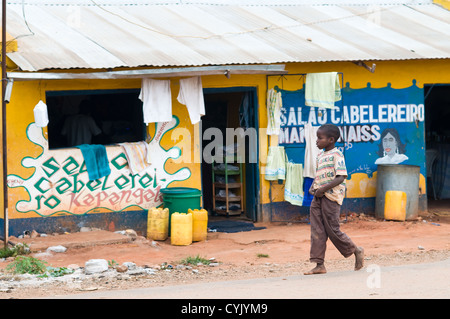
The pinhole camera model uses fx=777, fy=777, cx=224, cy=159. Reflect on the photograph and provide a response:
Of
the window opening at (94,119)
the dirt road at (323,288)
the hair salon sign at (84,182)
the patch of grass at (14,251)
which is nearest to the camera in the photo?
the dirt road at (323,288)

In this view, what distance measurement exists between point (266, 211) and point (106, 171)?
2.73 m

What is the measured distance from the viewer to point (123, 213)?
37.2ft

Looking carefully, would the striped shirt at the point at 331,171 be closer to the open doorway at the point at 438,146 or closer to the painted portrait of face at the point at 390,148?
the painted portrait of face at the point at 390,148

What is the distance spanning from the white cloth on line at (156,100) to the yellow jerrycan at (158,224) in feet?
4.27

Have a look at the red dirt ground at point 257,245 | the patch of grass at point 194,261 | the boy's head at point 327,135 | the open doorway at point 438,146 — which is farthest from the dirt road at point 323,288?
the open doorway at point 438,146

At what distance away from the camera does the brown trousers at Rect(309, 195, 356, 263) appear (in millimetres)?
7840

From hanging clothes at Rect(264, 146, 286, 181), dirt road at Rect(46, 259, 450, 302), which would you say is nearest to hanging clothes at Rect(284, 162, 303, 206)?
hanging clothes at Rect(264, 146, 286, 181)

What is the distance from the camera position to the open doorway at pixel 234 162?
12383 mm

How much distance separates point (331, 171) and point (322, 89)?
453 cm

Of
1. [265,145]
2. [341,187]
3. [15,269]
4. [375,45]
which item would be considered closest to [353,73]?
[375,45]

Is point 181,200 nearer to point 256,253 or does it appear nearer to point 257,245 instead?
point 257,245

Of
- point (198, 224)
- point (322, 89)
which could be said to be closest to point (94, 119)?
point (198, 224)

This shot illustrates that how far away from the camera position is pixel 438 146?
604 inches

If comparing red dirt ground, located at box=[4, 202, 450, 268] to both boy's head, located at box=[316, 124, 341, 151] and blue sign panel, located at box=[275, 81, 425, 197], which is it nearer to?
blue sign panel, located at box=[275, 81, 425, 197]
